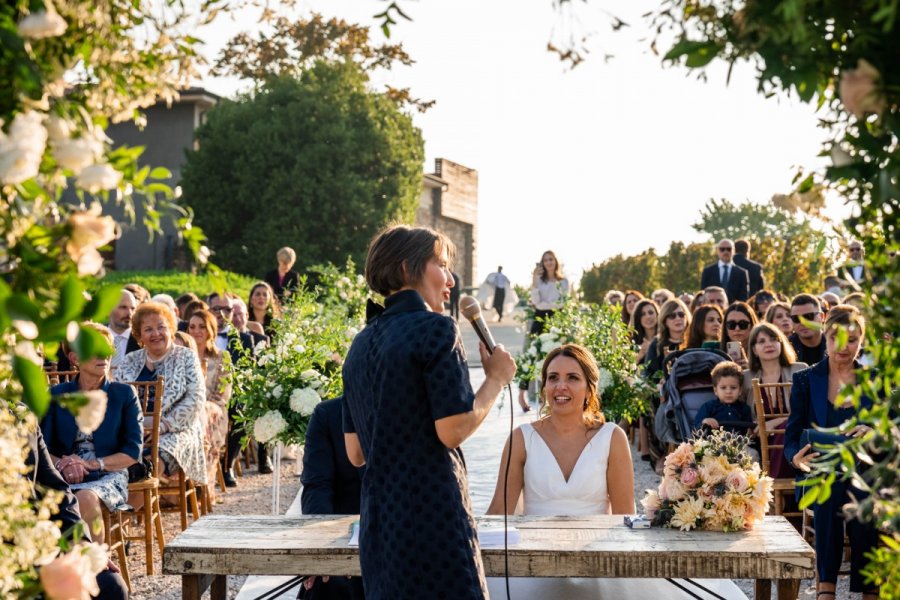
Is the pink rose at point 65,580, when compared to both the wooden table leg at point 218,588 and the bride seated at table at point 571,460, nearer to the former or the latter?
the wooden table leg at point 218,588

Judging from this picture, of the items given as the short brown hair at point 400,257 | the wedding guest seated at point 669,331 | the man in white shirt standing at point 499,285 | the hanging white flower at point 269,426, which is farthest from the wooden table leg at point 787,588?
the man in white shirt standing at point 499,285

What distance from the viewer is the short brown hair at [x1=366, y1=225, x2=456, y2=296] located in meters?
3.35

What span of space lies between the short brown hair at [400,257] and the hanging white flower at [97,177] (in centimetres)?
153

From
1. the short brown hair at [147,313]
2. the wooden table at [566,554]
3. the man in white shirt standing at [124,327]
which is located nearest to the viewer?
the wooden table at [566,554]

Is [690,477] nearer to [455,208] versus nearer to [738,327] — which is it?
[738,327]

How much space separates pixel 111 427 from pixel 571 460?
2.82 metres

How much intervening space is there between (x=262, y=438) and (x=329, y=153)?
22110mm

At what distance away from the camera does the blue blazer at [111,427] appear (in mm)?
6723

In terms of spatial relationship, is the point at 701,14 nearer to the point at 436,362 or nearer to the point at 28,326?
the point at 28,326

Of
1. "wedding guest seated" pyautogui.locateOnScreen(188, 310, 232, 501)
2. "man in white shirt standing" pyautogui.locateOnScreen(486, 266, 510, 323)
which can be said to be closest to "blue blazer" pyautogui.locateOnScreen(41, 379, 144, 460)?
"wedding guest seated" pyautogui.locateOnScreen(188, 310, 232, 501)

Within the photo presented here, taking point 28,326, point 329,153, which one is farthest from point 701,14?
point 329,153

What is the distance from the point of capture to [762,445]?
7234mm

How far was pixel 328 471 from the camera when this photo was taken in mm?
5227

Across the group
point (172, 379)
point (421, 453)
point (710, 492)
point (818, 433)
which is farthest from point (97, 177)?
point (172, 379)
